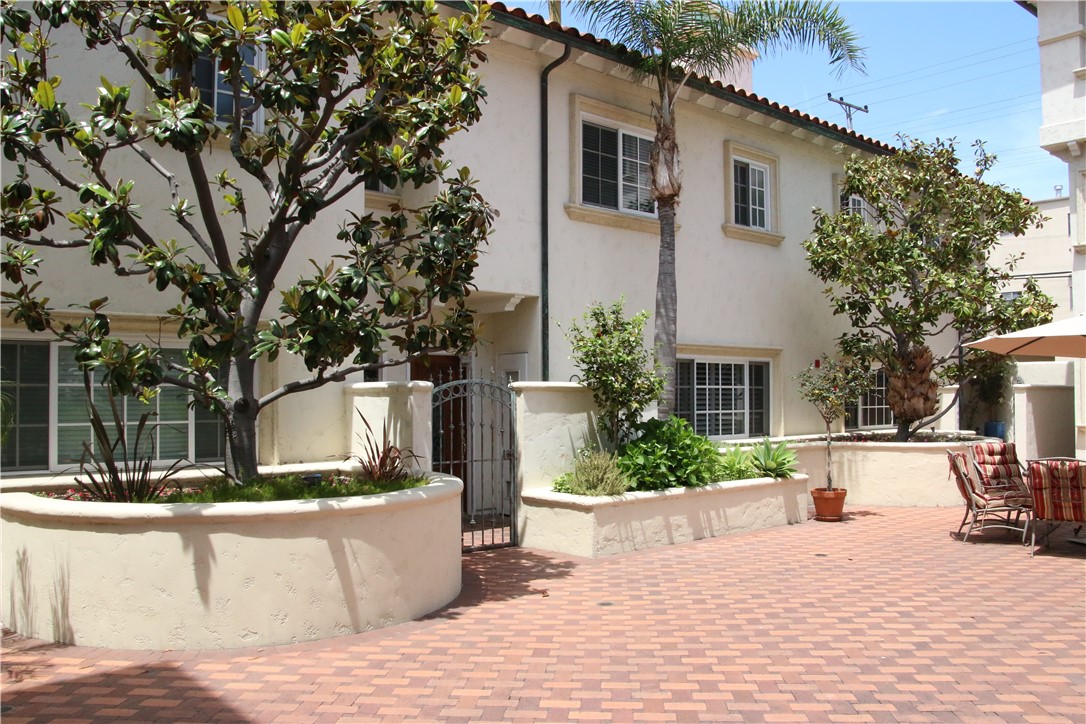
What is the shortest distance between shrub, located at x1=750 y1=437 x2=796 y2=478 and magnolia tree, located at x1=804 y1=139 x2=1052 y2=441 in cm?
333

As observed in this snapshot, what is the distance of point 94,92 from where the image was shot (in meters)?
8.58

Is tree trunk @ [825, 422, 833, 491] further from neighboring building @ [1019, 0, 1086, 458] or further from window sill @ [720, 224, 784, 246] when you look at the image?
neighboring building @ [1019, 0, 1086, 458]

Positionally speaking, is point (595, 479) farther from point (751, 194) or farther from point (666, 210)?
point (751, 194)

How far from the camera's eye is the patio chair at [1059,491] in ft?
30.3

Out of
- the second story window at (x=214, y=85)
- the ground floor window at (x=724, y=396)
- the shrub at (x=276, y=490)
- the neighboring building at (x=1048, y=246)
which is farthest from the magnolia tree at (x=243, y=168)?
the neighboring building at (x=1048, y=246)

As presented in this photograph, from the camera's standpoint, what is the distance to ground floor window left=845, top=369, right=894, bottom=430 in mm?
17109

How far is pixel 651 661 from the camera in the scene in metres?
5.92

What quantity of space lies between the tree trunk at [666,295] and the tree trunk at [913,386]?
5173 millimetres

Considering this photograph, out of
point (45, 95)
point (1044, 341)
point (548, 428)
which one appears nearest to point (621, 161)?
point (548, 428)

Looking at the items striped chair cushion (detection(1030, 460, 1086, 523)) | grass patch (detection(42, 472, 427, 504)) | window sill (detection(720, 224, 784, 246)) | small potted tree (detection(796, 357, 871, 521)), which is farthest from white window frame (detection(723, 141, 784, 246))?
grass patch (detection(42, 472, 427, 504))

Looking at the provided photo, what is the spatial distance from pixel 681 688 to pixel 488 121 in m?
8.03

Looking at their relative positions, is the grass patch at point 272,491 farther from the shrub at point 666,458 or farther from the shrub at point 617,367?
the shrub at point 666,458

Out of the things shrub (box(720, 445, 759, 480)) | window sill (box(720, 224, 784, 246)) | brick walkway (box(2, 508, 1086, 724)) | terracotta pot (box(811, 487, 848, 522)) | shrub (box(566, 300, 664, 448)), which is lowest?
brick walkway (box(2, 508, 1086, 724))

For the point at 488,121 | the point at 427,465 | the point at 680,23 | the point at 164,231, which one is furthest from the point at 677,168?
the point at 164,231
